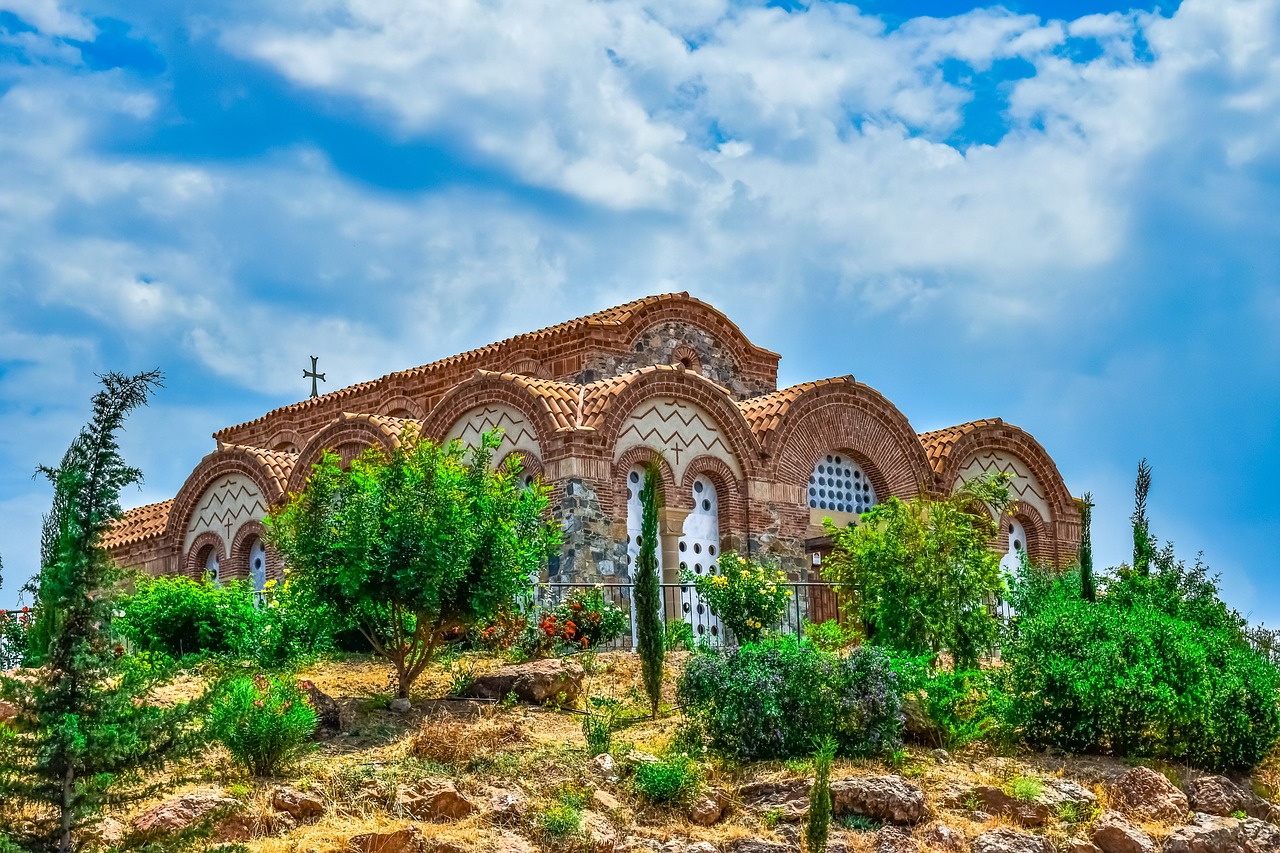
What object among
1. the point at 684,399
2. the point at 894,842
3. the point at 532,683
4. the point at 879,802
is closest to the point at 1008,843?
the point at 894,842

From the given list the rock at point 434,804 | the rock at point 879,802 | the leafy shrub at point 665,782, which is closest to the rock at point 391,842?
the rock at point 434,804

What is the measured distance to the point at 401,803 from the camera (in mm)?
13633

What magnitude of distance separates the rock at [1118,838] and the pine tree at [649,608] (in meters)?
4.64

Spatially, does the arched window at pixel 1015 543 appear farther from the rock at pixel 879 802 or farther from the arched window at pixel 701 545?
the rock at pixel 879 802

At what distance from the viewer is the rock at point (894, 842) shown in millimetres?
13906

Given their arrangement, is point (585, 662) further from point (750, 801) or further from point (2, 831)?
point (2, 831)

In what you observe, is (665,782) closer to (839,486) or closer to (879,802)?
(879,802)

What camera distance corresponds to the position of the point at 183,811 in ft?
41.8

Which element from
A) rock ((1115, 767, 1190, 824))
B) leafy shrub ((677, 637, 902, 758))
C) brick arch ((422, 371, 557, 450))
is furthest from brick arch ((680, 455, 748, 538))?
rock ((1115, 767, 1190, 824))

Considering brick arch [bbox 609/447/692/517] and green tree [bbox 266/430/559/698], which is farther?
brick arch [bbox 609/447/692/517]

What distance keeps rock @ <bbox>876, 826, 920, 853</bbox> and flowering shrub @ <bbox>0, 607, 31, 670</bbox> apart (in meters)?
8.66

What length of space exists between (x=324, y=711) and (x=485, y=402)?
7565mm

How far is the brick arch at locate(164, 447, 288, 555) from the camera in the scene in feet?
82.5

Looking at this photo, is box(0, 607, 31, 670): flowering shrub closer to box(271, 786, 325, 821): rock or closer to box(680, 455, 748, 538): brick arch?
box(271, 786, 325, 821): rock
